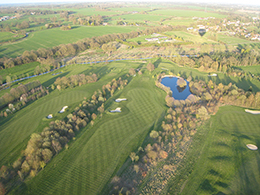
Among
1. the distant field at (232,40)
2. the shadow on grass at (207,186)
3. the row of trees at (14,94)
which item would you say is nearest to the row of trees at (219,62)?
the distant field at (232,40)

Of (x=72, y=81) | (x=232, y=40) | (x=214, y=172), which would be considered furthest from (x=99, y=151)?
(x=232, y=40)

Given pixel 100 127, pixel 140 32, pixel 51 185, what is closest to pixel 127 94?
pixel 100 127

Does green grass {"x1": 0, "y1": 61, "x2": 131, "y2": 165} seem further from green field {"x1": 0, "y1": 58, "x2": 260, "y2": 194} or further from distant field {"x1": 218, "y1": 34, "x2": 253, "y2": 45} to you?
distant field {"x1": 218, "y1": 34, "x2": 253, "y2": 45}

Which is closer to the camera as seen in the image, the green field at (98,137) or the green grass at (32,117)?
the green field at (98,137)

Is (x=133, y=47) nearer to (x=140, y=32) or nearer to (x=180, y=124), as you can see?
(x=140, y=32)

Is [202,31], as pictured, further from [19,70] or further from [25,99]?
[25,99]

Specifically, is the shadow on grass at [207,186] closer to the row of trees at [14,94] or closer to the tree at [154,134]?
the tree at [154,134]

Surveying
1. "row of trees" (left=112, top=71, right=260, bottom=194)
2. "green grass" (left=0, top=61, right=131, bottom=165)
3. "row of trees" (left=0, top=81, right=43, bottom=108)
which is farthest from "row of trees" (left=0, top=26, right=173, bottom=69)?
"row of trees" (left=112, top=71, right=260, bottom=194)
